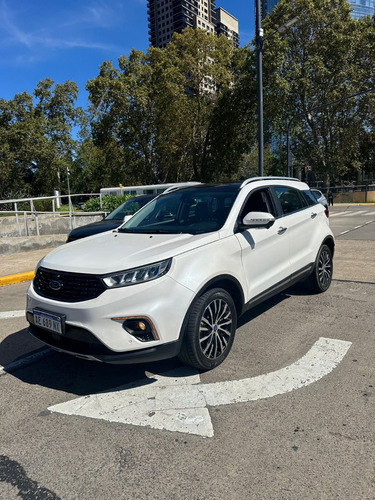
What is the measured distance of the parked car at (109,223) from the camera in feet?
26.5

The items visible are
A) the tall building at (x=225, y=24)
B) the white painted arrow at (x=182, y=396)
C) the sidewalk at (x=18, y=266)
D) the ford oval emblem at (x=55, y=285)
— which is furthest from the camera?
the tall building at (x=225, y=24)

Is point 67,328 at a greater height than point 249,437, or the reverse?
point 67,328

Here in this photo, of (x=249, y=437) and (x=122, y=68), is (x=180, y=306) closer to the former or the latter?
(x=249, y=437)

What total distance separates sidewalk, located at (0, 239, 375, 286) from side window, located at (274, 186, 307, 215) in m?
2.14

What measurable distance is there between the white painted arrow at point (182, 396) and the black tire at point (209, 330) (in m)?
0.22

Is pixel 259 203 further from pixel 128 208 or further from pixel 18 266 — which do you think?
pixel 18 266

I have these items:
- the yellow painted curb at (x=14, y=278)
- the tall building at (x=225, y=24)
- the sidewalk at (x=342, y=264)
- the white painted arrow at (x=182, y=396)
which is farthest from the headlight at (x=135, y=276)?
the tall building at (x=225, y=24)

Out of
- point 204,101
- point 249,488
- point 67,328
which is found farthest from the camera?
point 204,101

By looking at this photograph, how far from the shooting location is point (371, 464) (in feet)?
7.37

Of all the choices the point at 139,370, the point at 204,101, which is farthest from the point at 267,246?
the point at 204,101

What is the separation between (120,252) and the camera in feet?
10.8

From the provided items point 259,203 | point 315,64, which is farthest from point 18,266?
point 315,64

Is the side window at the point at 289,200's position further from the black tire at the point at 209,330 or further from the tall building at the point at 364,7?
the tall building at the point at 364,7

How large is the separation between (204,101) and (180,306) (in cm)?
3276
